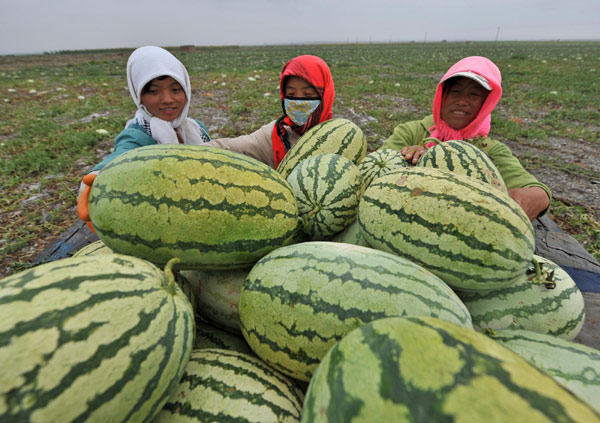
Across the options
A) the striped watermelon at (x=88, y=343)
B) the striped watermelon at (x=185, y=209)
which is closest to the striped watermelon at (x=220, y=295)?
the striped watermelon at (x=185, y=209)

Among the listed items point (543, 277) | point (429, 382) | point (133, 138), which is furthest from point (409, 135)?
point (429, 382)

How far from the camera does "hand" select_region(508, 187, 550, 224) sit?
2.10 metres

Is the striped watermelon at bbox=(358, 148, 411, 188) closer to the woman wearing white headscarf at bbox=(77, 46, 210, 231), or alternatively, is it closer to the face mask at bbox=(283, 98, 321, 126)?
the face mask at bbox=(283, 98, 321, 126)

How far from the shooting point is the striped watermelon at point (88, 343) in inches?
29.2

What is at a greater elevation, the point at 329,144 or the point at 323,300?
the point at 329,144

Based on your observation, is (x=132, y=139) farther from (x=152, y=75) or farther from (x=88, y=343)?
(x=88, y=343)

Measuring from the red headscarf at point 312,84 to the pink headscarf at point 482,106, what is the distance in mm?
1040

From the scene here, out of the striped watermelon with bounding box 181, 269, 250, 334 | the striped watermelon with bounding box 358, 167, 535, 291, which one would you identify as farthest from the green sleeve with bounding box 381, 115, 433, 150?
the striped watermelon with bounding box 181, 269, 250, 334

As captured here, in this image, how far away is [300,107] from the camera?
2.94 m

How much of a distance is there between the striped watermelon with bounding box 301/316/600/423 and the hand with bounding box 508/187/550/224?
1663 mm

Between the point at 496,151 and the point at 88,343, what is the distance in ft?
9.76

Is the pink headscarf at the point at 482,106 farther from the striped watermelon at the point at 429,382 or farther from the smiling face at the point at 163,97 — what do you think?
the striped watermelon at the point at 429,382

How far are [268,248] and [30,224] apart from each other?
13.7 ft

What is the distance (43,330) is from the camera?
2.58 ft
